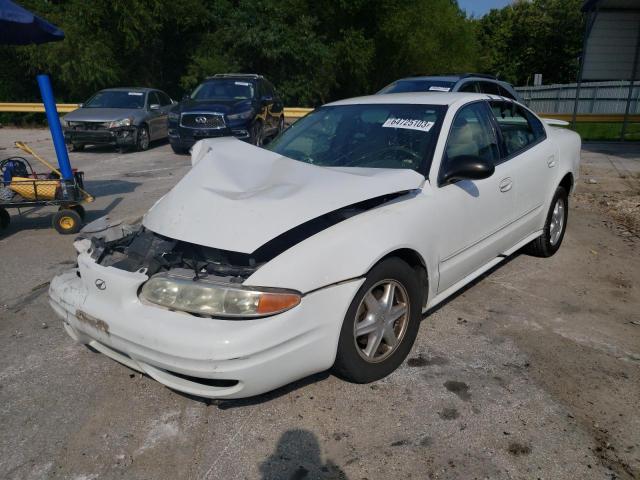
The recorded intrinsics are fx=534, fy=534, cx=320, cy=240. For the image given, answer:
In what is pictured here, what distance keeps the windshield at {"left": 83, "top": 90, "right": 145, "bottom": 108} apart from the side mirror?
1187 centimetres

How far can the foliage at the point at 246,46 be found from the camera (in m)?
20.7

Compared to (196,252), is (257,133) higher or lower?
lower

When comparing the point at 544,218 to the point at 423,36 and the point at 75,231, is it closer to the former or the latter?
the point at 75,231

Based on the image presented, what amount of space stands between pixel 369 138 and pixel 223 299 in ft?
6.00

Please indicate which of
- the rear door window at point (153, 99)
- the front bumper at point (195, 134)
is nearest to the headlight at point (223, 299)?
the front bumper at point (195, 134)

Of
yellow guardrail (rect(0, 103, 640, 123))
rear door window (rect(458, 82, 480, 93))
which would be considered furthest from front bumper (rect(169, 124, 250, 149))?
yellow guardrail (rect(0, 103, 640, 123))

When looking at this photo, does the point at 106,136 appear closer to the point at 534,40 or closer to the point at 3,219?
the point at 3,219

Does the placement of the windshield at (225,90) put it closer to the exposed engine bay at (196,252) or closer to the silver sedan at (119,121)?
the silver sedan at (119,121)

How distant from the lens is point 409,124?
370 cm

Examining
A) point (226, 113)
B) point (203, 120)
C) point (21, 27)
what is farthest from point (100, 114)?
point (21, 27)

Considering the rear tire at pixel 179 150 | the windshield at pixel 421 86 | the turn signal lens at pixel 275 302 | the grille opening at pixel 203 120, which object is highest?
the windshield at pixel 421 86

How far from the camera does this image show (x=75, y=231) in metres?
6.19

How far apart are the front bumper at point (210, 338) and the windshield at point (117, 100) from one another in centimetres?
1187

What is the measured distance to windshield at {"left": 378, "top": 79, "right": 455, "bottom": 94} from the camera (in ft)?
27.7
